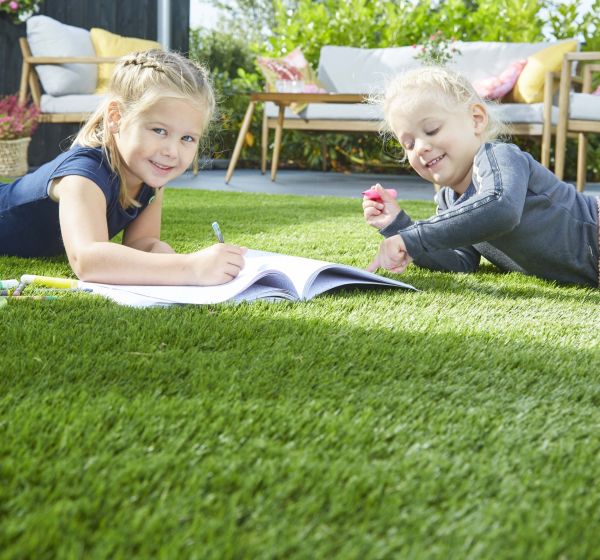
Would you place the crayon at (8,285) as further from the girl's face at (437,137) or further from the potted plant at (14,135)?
the potted plant at (14,135)

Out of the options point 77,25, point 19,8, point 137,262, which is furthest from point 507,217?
point 77,25

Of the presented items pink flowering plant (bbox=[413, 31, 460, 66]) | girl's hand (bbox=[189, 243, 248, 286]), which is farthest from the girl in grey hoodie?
pink flowering plant (bbox=[413, 31, 460, 66])

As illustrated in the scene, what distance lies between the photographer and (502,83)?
18.5ft

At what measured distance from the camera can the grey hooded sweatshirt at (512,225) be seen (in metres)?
1.58

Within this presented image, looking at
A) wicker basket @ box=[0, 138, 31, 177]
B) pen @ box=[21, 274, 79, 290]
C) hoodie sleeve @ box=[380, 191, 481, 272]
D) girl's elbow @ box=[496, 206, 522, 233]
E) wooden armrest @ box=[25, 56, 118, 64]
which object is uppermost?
wooden armrest @ box=[25, 56, 118, 64]

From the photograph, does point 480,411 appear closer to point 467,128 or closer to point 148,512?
point 148,512

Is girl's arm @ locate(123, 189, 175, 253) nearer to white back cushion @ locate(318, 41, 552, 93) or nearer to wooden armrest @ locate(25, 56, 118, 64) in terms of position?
wooden armrest @ locate(25, 56, 118, 64)

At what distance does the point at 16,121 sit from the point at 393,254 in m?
4.64

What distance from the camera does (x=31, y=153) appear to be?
6.99 meters

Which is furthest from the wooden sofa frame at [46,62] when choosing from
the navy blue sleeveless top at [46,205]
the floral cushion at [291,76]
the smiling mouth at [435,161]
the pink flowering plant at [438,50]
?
the smiling mouth at [435,161]

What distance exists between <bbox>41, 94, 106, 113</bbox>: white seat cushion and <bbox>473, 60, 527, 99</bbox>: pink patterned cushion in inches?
109

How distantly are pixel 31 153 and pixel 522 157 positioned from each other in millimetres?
6117

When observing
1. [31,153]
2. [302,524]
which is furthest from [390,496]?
[31,153]

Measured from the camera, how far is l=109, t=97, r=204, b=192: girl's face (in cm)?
171
